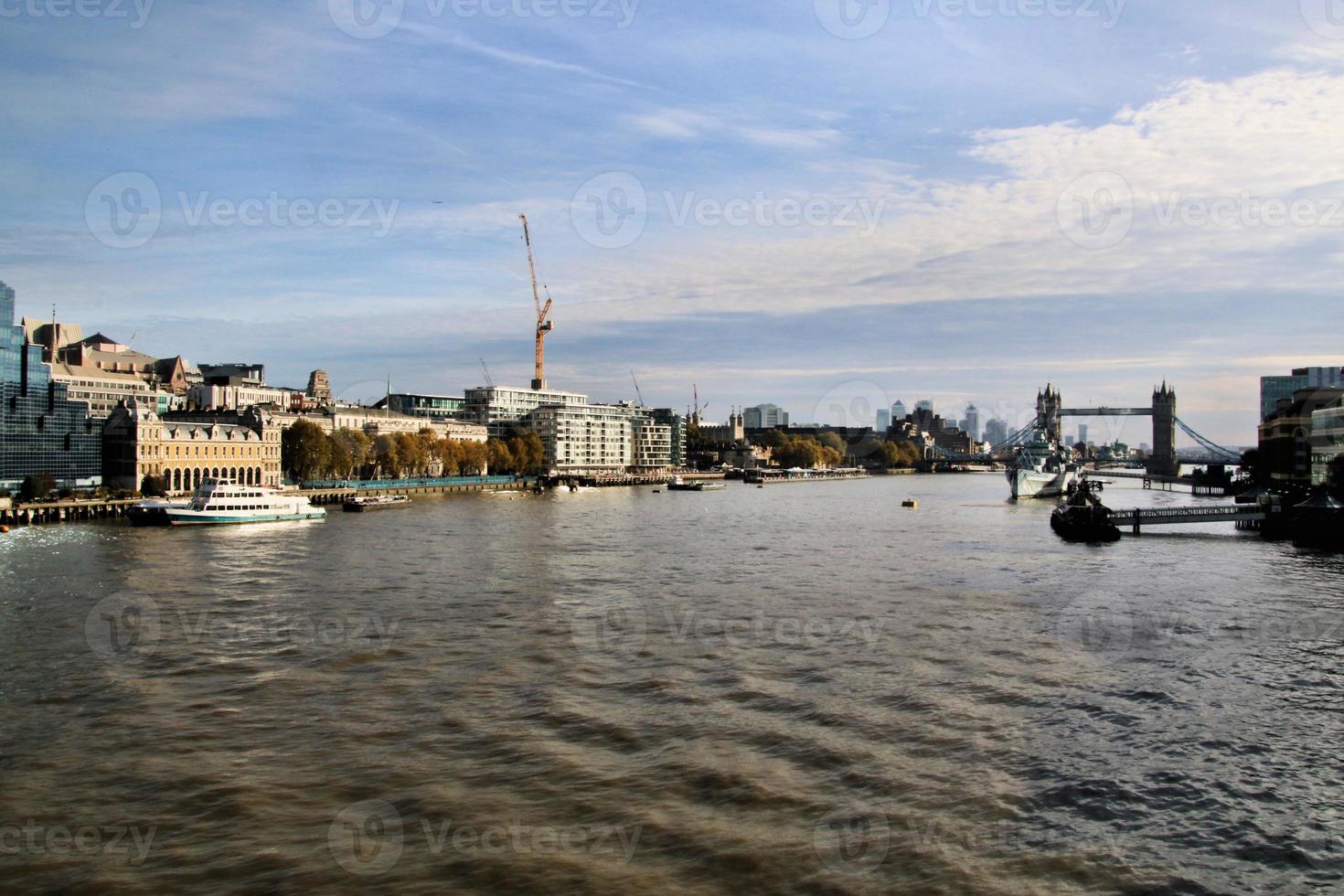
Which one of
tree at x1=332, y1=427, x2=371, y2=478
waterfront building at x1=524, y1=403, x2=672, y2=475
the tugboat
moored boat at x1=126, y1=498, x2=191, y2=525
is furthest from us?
waterfront building at x1=524, y1=403, x2=672, y2=475

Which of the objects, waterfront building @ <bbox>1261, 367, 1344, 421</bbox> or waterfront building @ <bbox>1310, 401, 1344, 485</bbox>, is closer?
Answer: waterfront building @ <bbox>1310, 401, 1344, 485</bbox>

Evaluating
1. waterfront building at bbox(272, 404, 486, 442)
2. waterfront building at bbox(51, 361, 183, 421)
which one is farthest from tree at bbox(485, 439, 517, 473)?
waterfront building at bbox(51, 361, 183, 421)

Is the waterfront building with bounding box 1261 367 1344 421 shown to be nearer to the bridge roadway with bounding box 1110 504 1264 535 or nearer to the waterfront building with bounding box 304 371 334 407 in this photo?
the bridge roadway with bounding box 1110 504 1264 535

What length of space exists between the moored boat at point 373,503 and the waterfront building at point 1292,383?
106m

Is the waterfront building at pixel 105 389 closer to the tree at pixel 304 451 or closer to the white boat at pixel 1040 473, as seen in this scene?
the tree at pixel 304 451

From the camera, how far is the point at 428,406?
521 feet

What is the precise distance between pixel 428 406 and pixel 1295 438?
120 meters

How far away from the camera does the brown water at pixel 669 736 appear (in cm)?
A: 1202

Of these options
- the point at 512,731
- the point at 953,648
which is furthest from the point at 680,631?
the point at 512,731

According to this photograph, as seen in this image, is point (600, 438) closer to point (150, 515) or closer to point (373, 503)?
point (373, 503)

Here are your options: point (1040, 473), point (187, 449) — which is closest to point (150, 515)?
point (187, 449)

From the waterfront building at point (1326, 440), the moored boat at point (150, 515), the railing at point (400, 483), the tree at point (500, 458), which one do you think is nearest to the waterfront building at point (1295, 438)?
the waterfront building at point (1326, 440)

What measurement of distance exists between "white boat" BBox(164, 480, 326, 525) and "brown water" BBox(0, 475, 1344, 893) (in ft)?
85.6

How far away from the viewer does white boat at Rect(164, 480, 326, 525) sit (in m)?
59.2
